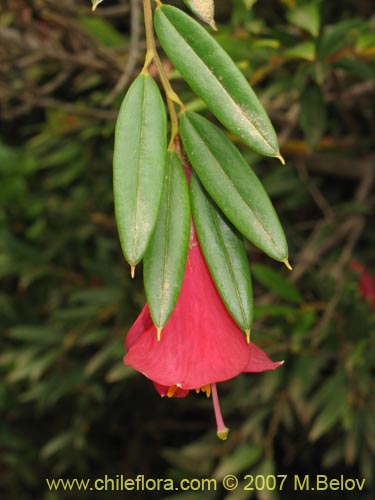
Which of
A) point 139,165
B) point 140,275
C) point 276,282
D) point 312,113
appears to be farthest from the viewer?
point 140,275

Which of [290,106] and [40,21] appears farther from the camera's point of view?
[40,21]

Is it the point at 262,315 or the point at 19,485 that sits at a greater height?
the point at 262,315

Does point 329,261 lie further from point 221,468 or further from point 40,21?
point 40,21

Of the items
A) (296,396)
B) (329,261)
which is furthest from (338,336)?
(329,261)

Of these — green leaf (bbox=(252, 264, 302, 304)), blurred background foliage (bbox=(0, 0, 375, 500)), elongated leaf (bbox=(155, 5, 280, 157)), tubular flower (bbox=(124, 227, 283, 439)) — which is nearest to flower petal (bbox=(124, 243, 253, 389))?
tubular flower (bbox=(124, 227, 283, 439))

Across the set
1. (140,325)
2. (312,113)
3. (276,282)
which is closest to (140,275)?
(276,282)

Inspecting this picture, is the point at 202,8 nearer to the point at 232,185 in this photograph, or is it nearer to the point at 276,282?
the point at 232,185
